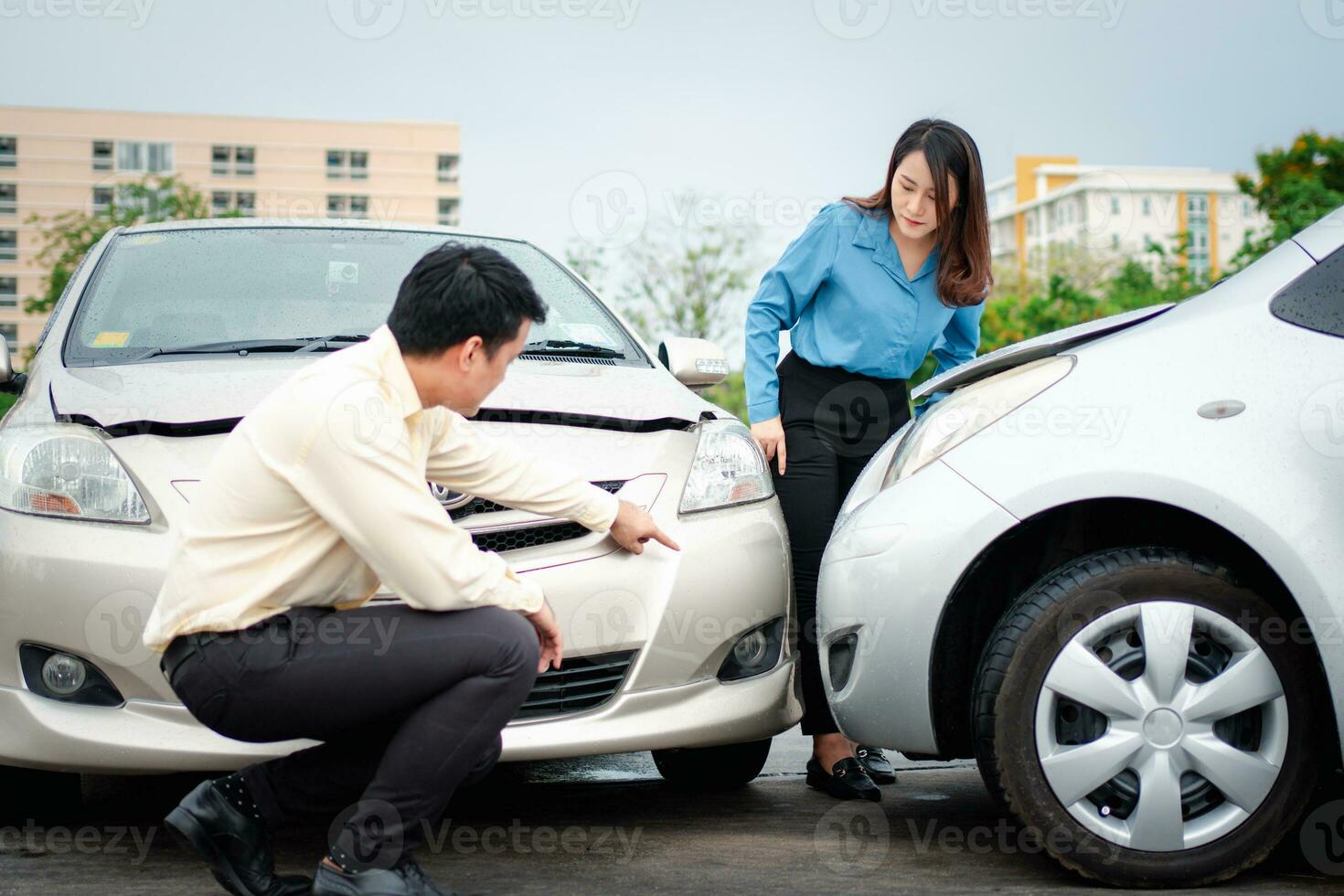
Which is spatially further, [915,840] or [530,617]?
[915,840]

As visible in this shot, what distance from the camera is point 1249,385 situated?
117 inches

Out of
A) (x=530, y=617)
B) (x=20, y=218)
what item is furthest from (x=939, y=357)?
(x=20, y=218)

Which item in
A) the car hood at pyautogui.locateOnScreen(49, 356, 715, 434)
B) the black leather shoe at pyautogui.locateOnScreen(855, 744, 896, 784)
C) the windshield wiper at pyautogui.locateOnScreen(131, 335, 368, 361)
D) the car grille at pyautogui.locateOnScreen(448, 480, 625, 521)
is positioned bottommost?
the black leather shoe at pyautogui.locateOnScreen(855, 744, 896, 784)

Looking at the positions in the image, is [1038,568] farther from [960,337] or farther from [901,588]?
[960,337]

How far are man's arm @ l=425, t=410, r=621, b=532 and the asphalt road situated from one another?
2.57ft

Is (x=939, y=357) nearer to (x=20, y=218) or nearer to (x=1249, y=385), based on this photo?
(x=1249, y=385)

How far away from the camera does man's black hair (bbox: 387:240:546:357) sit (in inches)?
105

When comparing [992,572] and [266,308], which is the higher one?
[266,308]

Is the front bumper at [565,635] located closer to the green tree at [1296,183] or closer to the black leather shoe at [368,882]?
the black leather shoe at [368,882]

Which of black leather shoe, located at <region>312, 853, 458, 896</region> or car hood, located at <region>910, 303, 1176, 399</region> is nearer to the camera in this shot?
black leather shoe, located at <region>312, 853, 458, 896</region>

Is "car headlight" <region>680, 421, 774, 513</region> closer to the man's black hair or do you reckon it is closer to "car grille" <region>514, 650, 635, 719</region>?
"car grille" <region>514, 650, 635, 719</region>

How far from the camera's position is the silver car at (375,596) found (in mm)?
3182

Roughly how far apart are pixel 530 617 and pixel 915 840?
1.29 m

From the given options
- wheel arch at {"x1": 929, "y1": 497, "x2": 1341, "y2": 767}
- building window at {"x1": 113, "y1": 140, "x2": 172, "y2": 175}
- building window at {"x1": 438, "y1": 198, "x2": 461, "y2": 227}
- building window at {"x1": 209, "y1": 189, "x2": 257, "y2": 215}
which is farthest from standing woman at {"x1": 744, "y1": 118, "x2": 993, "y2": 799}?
building window at {"x1": 438, "y1": 198, "x2": 461, "y2": 227}
